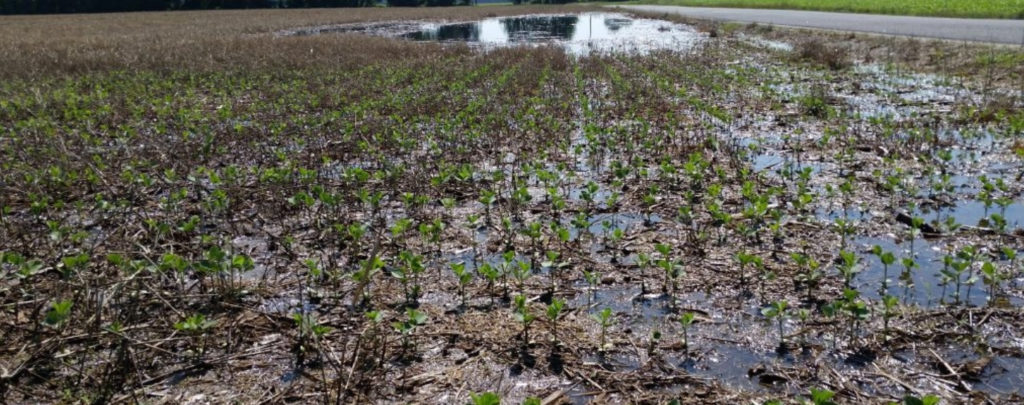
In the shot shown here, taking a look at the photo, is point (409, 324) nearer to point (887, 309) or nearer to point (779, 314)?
point (779, 314)

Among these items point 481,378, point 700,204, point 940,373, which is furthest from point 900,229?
point 481,378

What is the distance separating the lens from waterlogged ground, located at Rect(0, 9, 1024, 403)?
3.48 meters

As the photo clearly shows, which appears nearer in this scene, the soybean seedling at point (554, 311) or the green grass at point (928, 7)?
the soybean seedling at point (554, 311)

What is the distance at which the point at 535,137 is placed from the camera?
9.17 meters

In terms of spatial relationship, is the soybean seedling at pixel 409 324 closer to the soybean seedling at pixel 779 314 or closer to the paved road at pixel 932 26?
the soybean seedling at pixel 779 314

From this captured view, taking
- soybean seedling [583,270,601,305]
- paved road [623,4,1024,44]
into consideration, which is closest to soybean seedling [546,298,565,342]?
soybean seedling [583,270,601,305]

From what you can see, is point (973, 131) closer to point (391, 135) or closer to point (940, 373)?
point (940, 373)

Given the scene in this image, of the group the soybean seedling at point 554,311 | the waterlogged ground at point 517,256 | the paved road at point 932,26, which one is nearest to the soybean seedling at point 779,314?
the waterlogged ground at point 517,256

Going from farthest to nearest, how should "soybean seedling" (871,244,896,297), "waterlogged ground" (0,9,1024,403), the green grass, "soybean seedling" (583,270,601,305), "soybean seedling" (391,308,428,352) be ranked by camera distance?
the green grass
"soybean seedling" (583,270,601,305)
"soybean seedling" (871,244,896,297)
"soybean seedling" (391,308,428,352)
"waterlogged ground" (0,9,1024,403)

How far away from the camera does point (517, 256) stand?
17.0ft

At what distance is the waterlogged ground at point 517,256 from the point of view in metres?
3.48

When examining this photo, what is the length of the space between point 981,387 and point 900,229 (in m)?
2.37

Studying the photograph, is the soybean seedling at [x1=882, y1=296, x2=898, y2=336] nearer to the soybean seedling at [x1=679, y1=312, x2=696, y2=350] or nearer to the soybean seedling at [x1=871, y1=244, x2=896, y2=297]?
the soybean seedling at [x1=871, y1=244, x2=896, y2=297]

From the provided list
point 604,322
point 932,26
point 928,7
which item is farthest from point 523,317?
point 928,7
